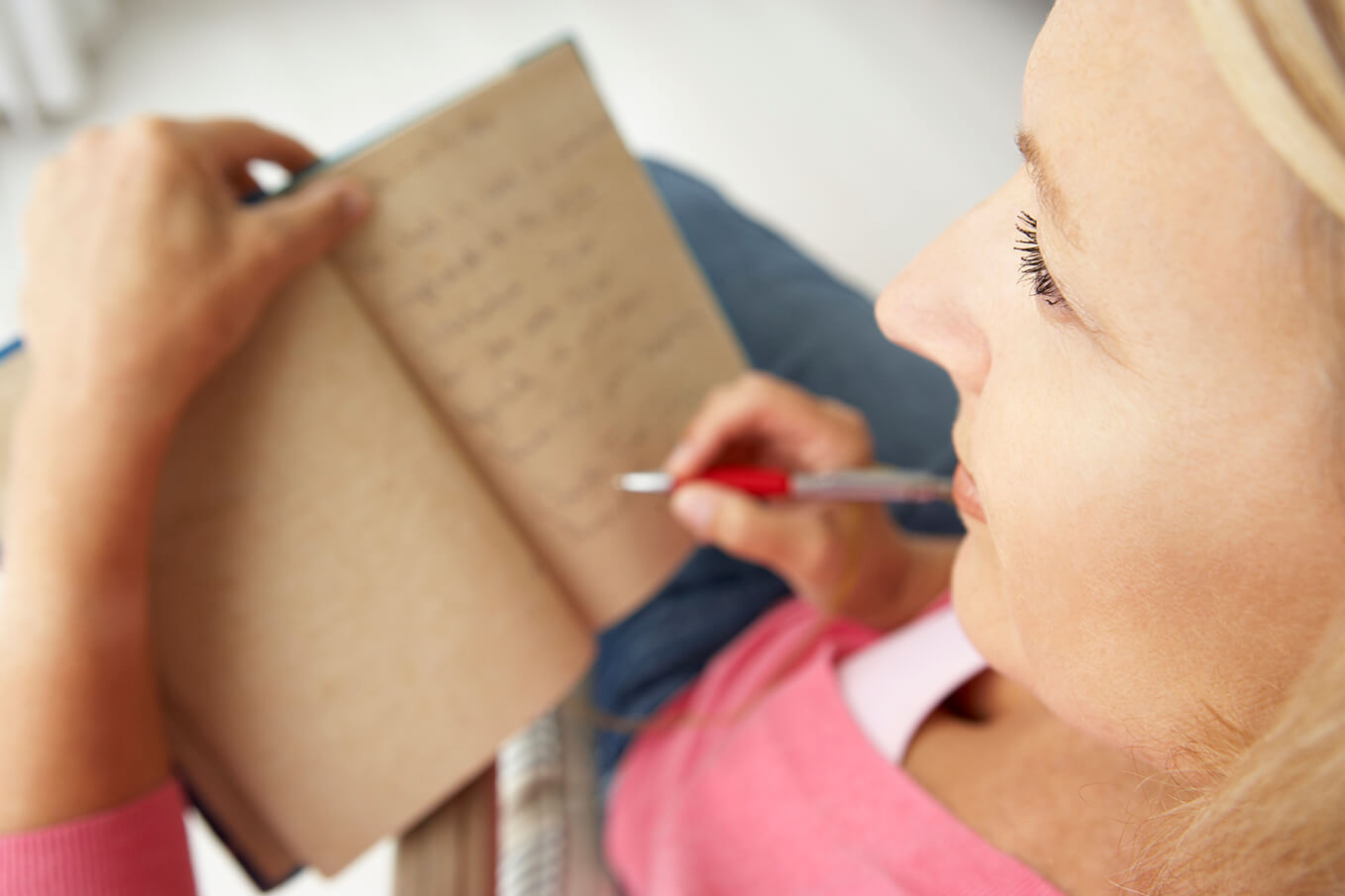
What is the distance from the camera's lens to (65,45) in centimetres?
83

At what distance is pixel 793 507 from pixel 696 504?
7 centimetres

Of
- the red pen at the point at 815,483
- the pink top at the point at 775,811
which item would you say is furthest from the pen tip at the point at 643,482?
the pink top at the point at 775,811

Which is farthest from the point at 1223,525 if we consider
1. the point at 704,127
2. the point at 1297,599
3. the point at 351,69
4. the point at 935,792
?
the point at 351,69

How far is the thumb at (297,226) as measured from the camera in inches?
13.5

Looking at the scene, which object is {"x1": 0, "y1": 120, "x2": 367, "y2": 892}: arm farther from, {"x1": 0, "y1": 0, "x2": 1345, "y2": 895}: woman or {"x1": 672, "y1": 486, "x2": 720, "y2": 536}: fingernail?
{"x1": 672, "y1": 486, "x2": 720, "y2": 536}: fingernail

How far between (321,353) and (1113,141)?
329 mm

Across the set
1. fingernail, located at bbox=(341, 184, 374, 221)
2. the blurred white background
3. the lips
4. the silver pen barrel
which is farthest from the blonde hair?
the blurred white background

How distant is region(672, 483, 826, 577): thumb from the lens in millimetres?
456

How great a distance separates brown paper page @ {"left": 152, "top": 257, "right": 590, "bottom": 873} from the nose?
241mm

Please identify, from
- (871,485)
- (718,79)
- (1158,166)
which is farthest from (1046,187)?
(718,79)

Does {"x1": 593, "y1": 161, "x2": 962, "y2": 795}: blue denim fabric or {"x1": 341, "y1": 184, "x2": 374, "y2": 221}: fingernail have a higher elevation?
{"x1": 341, "y1": 184, "x2": 374, "y2": 221}: fingernail

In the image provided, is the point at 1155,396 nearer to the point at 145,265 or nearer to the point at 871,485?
the point at 871,485

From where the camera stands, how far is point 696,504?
1.49 feet

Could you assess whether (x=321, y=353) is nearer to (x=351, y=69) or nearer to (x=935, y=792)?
(x=935, y=792)
